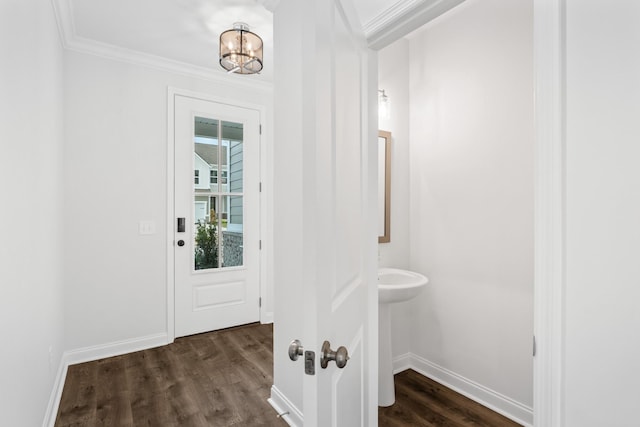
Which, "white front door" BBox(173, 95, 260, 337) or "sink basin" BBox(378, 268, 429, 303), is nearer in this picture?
"sink basin" BBox(378, 268, 429, 303)

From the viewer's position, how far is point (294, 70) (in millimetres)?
1803

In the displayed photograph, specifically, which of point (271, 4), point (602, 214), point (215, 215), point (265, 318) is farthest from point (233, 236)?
point (602, 214)

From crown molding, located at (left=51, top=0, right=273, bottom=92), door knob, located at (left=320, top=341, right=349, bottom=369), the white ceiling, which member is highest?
the white ceiling

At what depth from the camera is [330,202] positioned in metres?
0.85

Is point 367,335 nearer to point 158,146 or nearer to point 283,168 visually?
point 283,168

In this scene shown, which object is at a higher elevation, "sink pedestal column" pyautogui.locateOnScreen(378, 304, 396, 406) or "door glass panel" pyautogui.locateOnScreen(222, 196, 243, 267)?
"door glass panel" pyautogui.locateOnScreen(222, 196, 243, 267)

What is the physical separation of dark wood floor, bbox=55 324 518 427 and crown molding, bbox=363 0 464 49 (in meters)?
2.05

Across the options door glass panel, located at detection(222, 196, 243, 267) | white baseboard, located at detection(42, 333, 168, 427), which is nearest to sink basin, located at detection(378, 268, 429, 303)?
door glass panel, located at detection(222, 196, 243, 267)

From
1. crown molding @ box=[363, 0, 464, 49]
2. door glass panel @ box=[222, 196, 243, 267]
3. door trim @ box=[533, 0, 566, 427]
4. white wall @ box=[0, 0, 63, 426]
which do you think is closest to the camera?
door trim @ box=[533, 0, 566, 427]

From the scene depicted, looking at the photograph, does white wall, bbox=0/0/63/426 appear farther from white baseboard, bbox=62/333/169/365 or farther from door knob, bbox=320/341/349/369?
door knob, bbox=320/341/349/369

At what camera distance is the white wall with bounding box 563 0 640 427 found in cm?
80

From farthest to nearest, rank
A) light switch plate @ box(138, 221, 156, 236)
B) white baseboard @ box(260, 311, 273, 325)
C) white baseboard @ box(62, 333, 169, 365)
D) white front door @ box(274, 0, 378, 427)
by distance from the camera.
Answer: white baseboard @ box(260, 311, 273, 325)
light switch plate @ box(138, 221, 156, 236)
white baseboard @ box(62, 333, 169, 365)
white front door @ box(274, 0, 378, 427)

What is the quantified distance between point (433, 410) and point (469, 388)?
33 cm

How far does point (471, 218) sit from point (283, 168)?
1289 millimetres
